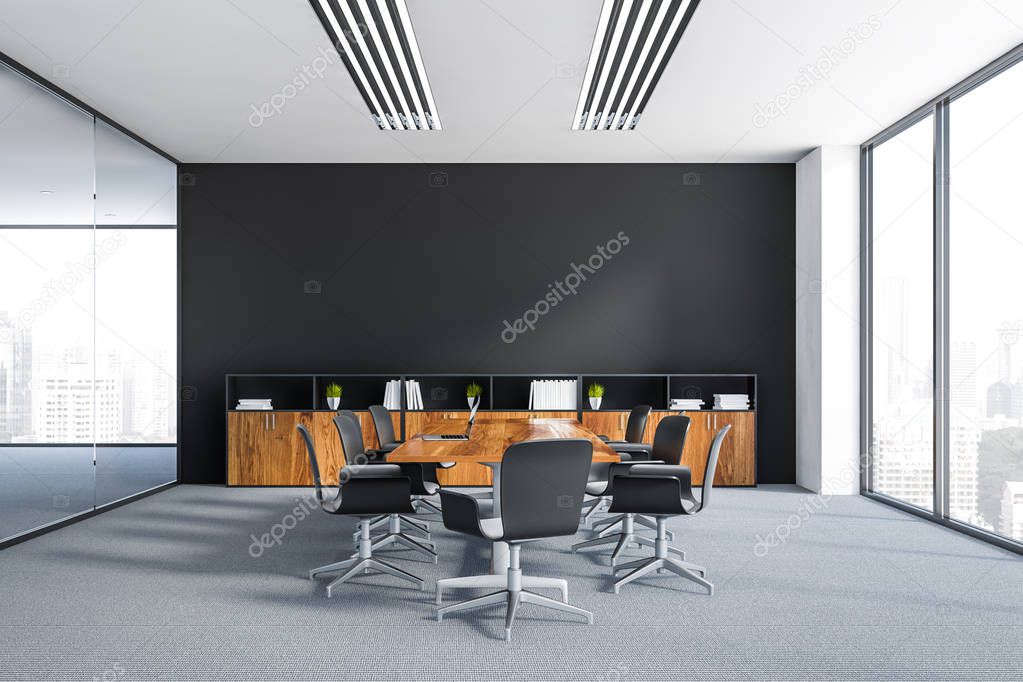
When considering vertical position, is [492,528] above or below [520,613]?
above

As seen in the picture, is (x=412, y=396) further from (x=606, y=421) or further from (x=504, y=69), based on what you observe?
(x=504, y=69)

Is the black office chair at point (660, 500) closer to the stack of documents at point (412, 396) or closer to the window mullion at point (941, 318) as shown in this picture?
the window mullion at point (941, 318)

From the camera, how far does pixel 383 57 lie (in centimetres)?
469

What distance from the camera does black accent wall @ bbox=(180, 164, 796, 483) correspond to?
7508 mm

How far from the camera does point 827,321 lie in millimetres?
6926

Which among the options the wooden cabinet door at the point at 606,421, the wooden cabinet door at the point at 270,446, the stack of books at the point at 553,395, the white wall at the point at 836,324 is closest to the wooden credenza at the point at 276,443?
the wooden cabinet door at the point at 270,446

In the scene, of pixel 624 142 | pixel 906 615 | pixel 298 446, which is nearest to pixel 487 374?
pixel 298 446

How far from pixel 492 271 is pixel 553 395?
5.04 feet

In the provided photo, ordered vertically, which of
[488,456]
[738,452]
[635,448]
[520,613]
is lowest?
[520,613]

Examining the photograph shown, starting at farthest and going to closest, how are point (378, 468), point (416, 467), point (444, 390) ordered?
point (444, 390), point (416, 467), point (378, 468)

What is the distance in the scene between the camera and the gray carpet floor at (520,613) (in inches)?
115

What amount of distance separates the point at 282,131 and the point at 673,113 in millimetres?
3575

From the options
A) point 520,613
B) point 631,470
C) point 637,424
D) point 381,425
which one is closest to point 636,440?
point 637,424

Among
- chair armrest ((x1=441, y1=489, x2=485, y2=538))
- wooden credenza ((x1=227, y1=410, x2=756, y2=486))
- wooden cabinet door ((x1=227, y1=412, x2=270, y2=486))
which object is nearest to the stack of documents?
wooden credenza ((x1=227, y1=410, x2=756, y2=486))
